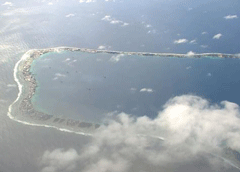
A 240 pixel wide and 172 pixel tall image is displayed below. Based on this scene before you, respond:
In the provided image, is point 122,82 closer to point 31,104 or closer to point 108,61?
point 108,61

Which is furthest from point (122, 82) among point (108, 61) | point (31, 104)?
point (31, 104)

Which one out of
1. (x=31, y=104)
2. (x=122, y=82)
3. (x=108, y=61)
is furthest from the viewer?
(x=108, y=61)

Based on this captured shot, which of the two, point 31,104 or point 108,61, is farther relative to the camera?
point 108,61

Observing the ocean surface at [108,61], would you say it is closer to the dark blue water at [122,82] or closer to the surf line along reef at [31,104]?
the dark blue water at [122,82]

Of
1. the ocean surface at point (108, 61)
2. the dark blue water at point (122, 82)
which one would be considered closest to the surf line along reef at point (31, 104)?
the ocean surface at point (108, 61)

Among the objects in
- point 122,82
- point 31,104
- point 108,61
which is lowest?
point 31,104

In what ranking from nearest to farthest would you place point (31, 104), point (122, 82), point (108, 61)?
point (31, 104) < point (122, 82) < point (108, 61)

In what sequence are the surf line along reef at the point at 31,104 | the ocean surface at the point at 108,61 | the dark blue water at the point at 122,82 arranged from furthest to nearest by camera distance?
the dark blue water at the point at 122,82 → the surf line along reef at the point at 31,104 → the ocean surface at the point at 108,61

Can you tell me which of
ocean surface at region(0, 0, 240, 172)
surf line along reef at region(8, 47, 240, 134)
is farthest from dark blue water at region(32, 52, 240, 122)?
surf line along reef at region(8, 47, 240, 134)
